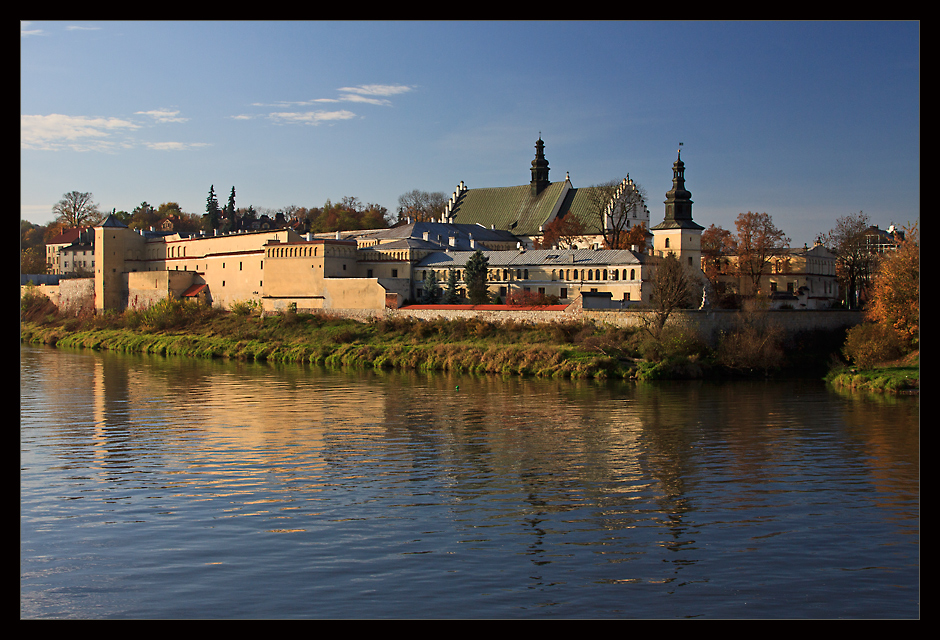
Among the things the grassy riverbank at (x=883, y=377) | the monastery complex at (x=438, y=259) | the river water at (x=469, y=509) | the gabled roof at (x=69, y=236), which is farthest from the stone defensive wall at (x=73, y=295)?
the grassy riverbank at (x=883, y=377)

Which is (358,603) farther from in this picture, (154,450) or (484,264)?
(484,264)

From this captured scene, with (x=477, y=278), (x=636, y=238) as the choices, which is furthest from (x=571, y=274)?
(x=636, y=238)

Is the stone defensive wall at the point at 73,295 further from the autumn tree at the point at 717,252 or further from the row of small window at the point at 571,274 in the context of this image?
the autumn tree at the point at 717,252

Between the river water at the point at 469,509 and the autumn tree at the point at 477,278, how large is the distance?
64.9 feet

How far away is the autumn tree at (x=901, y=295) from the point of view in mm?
31344

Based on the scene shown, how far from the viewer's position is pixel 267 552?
11898 millimetres

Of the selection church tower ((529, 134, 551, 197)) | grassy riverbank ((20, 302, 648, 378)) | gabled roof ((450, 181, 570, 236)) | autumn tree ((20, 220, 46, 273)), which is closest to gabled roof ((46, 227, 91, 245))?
autumn tree ((20, 220, 46, 273))

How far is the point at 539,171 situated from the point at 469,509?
56817 millimetres

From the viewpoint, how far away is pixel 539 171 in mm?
68750

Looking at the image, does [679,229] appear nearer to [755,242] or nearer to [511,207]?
[755,242]

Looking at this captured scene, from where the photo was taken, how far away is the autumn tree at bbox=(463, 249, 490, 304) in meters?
47.1

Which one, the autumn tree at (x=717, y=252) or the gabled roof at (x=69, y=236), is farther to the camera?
the gabled roof at (x=69, y=236)

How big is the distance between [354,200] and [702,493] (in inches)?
3316
